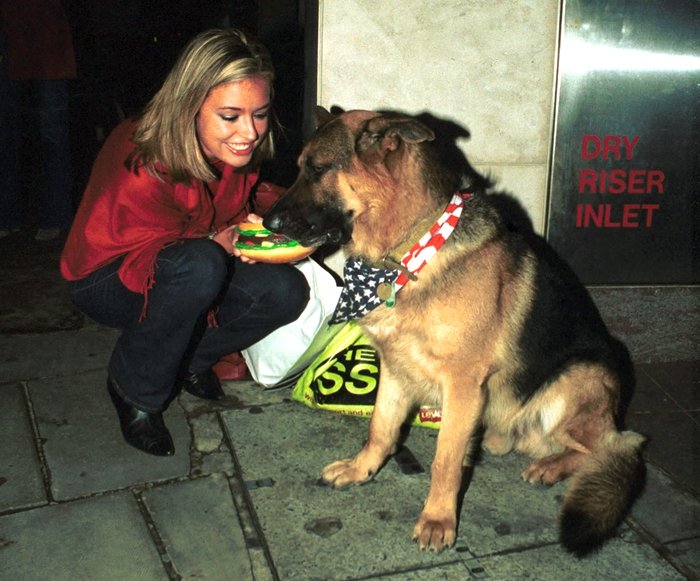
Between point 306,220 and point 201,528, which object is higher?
point 306,220

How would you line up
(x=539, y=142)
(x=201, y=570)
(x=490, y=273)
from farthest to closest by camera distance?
(x=539, y=142), (x=490, y=273), (x=201, y=570)

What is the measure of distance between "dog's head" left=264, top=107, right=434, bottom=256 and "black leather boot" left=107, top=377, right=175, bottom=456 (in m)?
1.16

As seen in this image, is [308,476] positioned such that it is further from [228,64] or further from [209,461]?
[228,64]

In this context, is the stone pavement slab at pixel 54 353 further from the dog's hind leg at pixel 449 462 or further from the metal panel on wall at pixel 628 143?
the metal panel on wall at pixel 628 143

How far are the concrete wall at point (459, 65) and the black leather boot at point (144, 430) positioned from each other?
5.87ft

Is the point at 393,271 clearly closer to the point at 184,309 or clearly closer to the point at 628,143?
the point at 184,309

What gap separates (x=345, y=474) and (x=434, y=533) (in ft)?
1.64

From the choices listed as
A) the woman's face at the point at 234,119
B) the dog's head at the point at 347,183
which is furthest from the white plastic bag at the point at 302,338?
the dog's head at the point at 347,183

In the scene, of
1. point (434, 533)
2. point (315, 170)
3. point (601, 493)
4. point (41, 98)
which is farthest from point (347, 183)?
point (41, 98)

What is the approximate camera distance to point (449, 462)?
8.63ft

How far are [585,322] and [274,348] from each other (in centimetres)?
146

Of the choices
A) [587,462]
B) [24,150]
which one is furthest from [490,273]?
[24,150]

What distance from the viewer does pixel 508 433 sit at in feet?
10.1

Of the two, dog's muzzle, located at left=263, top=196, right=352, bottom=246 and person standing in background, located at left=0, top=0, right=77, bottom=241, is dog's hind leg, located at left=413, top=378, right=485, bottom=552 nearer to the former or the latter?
dog's muzzle, located at left=263, top=196, right=352, bottom=246
